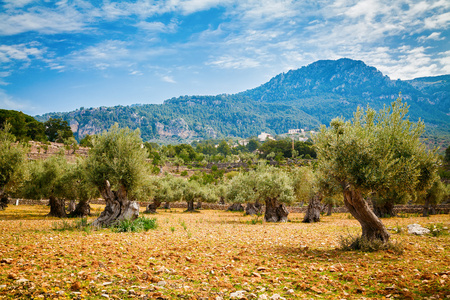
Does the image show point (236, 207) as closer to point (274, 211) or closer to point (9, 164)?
point (274, 211)

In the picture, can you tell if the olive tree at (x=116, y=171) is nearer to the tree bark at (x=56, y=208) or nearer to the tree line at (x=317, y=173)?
the tree line at (x=317, y=173)

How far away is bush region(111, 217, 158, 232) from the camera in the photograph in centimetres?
1694

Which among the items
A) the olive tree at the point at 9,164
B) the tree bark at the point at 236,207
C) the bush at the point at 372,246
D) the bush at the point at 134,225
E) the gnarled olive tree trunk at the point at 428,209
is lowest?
the tree bark at the point at 236,207

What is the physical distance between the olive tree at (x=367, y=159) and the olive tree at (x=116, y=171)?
13166mm

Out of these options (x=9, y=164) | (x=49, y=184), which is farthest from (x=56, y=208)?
(x=9, y=164)

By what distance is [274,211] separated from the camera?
99.3 feet

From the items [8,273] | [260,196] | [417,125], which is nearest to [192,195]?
[260,196]

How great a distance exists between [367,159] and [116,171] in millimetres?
15665

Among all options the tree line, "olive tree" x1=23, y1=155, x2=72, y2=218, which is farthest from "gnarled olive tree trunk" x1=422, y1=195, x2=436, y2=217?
"olive tree" x1=23, y1=155, x2=72, y2=218

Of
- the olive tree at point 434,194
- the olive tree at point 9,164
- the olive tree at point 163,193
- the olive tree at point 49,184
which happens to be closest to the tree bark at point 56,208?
the olive tree at point 49,184

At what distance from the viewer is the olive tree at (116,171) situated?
19062 millimetres

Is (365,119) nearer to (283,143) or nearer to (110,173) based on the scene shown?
(110,173)

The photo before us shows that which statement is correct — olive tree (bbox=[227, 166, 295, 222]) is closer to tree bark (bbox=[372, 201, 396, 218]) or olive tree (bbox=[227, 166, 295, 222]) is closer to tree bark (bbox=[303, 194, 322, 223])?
tree bark (bbox=[303, 194, 322, 223])

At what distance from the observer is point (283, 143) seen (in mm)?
191500
